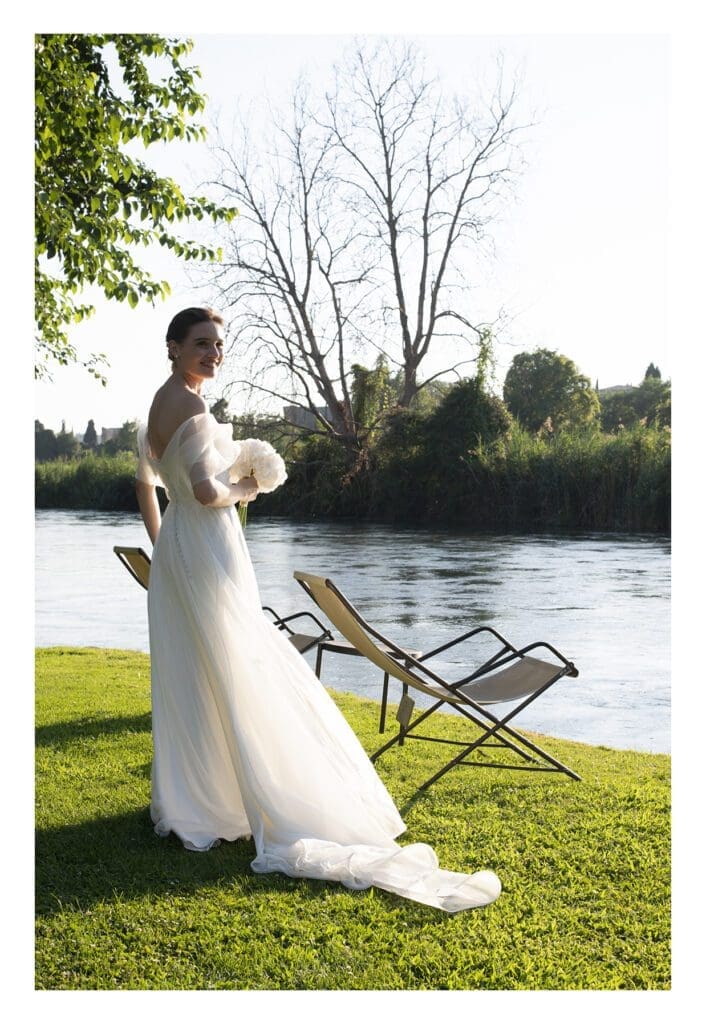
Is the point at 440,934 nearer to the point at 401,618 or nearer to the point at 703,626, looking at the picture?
the point at 703,626

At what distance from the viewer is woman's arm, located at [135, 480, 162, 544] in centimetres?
353

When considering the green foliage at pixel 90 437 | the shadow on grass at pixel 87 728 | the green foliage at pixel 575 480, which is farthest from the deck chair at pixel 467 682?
the green foliage at pixel 90 437

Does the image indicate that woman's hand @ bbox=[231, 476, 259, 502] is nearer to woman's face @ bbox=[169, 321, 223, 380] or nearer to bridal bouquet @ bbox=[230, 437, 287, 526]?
bridal bouquet @ bbox=[230, 437, 287, 526]

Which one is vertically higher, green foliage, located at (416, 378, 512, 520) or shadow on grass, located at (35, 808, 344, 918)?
green foliage, located at (416, 378, 512, 520)

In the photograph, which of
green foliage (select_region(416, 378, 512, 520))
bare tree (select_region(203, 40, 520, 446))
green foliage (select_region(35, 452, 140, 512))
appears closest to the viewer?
green foliage (select_region(416, 378, 512, 520))

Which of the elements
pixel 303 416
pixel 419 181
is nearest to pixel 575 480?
pixel 303 416

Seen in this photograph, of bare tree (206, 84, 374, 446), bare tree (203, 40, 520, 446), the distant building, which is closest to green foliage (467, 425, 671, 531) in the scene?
bare tree (203, 40, 520, 446)

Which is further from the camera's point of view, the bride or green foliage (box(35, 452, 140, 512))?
green foliage (box(35, 452, 140, 512))

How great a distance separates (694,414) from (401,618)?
685 cm

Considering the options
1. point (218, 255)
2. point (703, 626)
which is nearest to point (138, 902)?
point (703, 626)

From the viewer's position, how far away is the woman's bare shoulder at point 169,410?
3127mm

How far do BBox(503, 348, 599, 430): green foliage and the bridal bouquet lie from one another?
21.8 m
